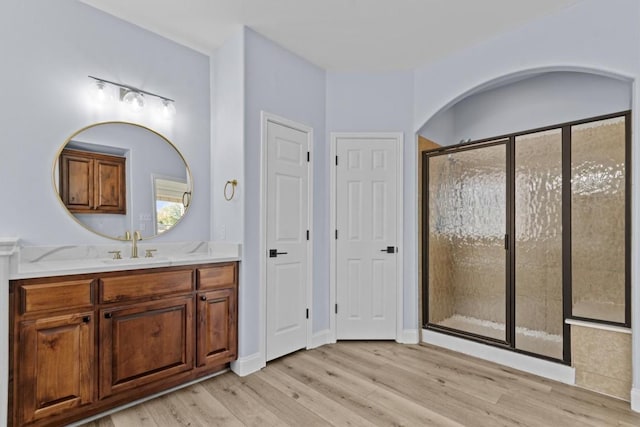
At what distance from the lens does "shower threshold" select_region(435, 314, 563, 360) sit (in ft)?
8.85

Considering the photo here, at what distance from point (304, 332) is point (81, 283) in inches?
77.1

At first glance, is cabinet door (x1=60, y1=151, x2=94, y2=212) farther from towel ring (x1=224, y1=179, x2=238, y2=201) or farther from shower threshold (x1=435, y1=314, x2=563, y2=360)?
shower threshold (x1=435, y1=314, x2=563, y2=360)

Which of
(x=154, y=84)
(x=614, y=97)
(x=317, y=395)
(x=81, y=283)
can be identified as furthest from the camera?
(x=614, y=97)

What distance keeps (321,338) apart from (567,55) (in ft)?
10.7

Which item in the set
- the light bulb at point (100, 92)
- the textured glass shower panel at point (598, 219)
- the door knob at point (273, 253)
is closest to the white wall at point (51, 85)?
the light bulb at point (100, 92)

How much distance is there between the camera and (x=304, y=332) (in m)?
3.23

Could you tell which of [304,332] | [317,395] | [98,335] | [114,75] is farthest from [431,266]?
[114,75]

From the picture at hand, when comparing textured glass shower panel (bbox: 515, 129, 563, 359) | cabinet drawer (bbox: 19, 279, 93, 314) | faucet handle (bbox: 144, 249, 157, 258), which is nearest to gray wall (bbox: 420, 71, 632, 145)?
textured glass shower panel (bbox: 515, 129, 563, 359)

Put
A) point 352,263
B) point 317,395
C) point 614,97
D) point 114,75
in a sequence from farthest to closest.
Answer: point 352,263 → point 614,97 → point 114,75 → point 317,395

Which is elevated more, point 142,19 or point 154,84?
point 142,19

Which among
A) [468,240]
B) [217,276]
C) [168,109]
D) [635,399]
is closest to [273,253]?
[217,276]

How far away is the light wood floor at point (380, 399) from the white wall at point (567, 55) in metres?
0.56

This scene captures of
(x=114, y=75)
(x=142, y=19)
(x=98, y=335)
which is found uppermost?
(x=142, y=19)

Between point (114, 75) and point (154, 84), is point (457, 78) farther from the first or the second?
point (114, 75)
